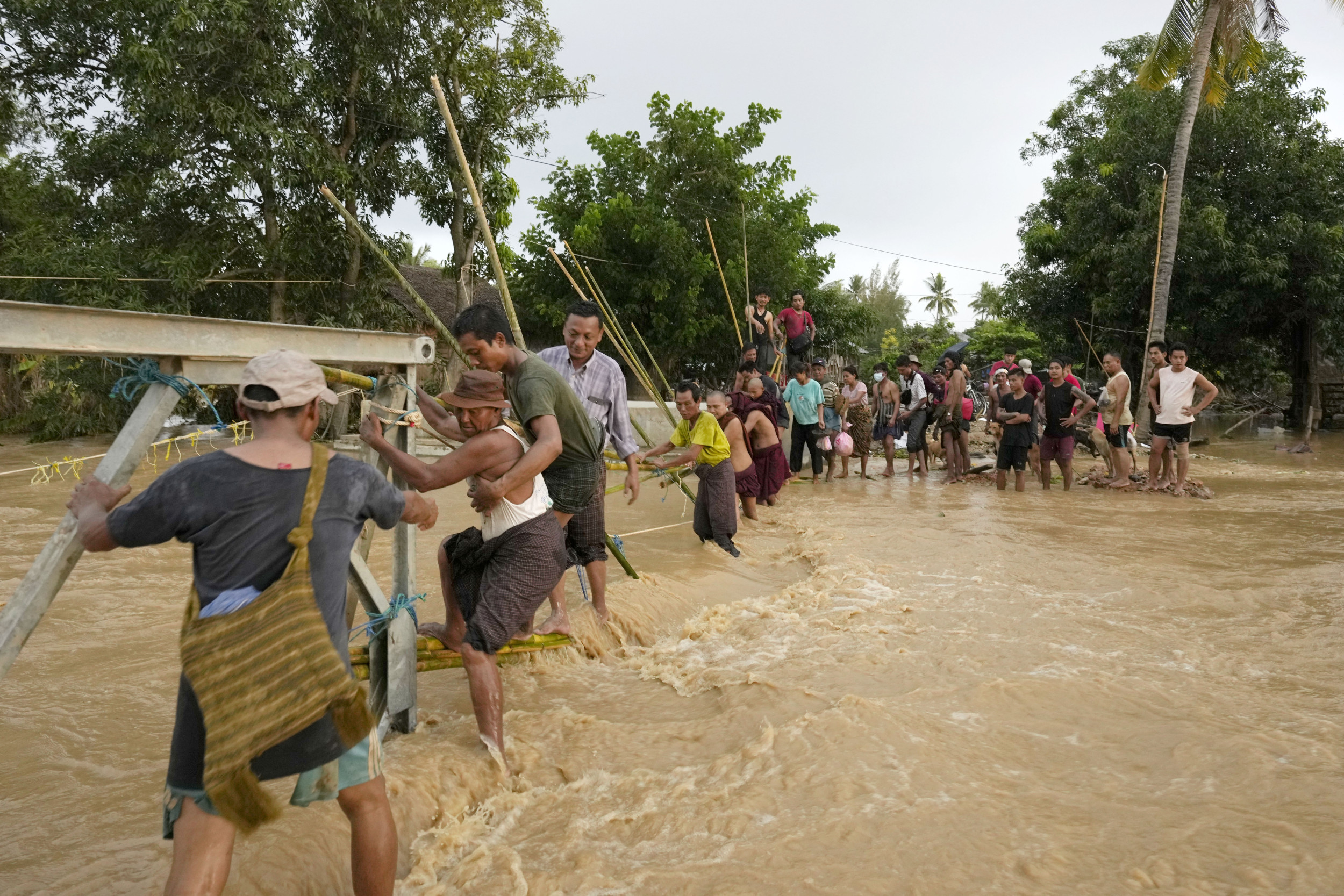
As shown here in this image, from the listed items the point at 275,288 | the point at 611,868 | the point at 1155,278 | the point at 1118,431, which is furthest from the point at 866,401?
the point at 611,868

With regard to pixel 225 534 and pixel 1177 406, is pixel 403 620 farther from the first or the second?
pixel 1177 406

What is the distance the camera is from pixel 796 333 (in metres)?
12.3

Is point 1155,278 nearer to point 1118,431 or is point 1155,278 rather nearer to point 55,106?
point 1118,431

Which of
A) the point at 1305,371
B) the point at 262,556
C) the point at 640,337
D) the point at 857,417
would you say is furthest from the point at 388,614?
the point at 1305,371

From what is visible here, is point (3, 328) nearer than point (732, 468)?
Yes

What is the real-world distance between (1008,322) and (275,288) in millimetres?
27148

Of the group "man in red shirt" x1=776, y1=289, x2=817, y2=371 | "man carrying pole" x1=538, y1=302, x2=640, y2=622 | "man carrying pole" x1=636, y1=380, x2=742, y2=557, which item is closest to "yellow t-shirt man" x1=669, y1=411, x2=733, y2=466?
"man carrying pole" x1=636, y1=380, x2=742, y2=557

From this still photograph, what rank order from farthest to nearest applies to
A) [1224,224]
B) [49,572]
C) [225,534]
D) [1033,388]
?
1. [1224,224]
2. [1033,388]
3. [49,572]
4. [225,534]

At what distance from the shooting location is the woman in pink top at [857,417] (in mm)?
12719

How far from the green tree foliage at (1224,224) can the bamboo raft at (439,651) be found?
18.1 meters

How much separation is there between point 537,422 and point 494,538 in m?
0.44

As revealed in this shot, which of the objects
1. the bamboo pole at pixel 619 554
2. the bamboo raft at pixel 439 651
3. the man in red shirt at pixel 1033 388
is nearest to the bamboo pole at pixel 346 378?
the bamboo raft at pixel 439 651

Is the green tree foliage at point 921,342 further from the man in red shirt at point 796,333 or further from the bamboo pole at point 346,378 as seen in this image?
the bamboo pole at point 346,378

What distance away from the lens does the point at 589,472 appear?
4.08 meters
